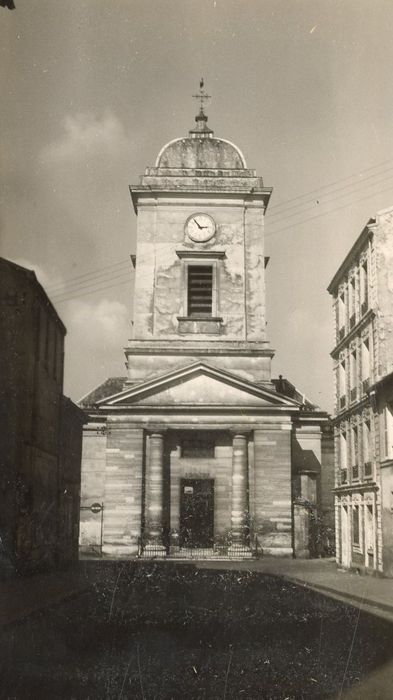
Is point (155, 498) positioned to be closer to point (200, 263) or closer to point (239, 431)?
point (239, 431)

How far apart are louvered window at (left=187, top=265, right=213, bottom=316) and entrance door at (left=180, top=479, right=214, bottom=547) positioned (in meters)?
8.03

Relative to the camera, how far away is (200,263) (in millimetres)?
36188

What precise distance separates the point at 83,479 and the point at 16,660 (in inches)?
1190

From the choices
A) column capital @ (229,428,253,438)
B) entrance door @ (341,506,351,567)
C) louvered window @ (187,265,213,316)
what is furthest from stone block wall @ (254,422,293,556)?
louvered window @ (187,265,213,316)

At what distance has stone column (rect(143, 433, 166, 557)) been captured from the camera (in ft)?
103

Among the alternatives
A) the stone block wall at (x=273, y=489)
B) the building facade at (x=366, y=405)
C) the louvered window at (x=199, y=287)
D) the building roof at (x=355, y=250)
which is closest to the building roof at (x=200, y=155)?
the louvered window at (x=199, y=287)

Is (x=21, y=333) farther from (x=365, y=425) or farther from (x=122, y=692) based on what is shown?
(x=365, y=425)

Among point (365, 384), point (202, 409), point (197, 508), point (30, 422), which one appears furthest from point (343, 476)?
point (30, 422)

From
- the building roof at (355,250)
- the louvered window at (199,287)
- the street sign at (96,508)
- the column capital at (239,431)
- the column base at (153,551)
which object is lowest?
the column base at (153,551)

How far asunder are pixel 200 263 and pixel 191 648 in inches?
1099

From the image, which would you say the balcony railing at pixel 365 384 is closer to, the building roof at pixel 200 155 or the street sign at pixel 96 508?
the building roof at pixel 200 155

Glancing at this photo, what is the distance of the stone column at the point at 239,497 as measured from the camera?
102ft

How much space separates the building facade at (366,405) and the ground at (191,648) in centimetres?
790

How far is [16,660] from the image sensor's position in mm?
8547
